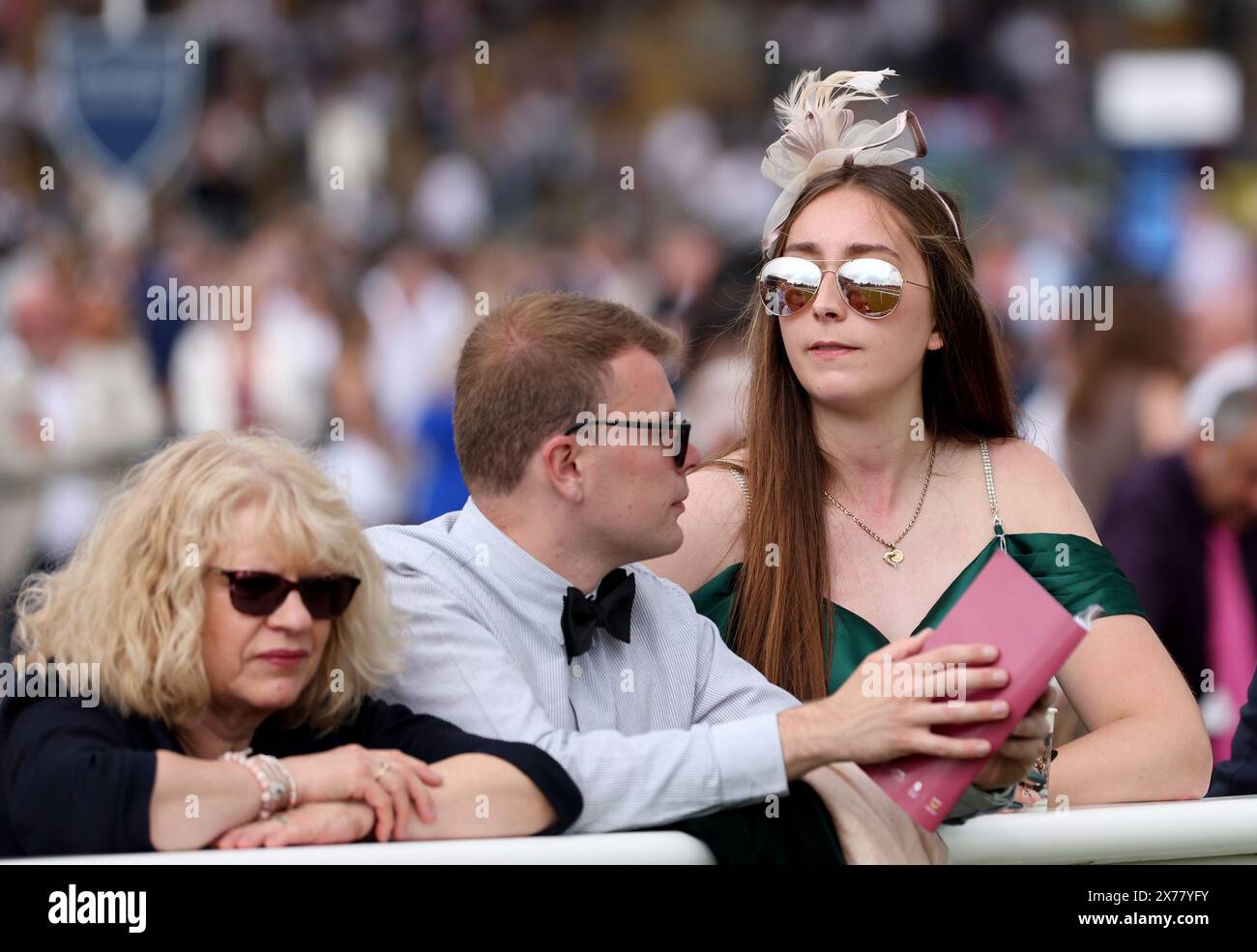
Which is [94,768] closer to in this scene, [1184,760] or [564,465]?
[564,465]

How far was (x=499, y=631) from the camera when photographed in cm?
291

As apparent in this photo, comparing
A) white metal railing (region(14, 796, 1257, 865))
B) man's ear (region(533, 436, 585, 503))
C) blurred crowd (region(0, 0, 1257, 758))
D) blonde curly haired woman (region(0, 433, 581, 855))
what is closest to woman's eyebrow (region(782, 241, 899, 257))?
blurred crowd (region(0, 0, 1257, 758))

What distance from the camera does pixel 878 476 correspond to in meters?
4.00

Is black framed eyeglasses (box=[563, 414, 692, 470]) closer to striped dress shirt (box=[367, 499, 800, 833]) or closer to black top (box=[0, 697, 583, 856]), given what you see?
striped dress shirt (box=[367, 499, 800, 833])

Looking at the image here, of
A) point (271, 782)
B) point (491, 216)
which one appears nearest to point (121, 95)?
point (491, 216)

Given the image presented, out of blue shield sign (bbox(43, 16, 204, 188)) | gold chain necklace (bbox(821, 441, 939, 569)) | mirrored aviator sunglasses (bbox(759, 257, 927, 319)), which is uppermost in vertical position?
blue shield sign (bbox(43, 16, 204, 188))

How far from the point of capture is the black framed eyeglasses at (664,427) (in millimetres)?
2945

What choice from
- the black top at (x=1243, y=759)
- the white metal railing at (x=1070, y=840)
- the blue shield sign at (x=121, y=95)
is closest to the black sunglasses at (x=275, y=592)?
the white metal railing at (x=1070, y=840)

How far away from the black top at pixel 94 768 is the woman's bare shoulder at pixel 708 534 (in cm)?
121

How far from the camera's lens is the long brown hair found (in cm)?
370

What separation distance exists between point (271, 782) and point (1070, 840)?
123 centimetres
